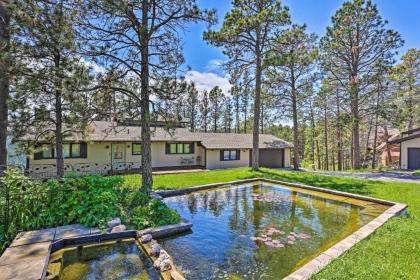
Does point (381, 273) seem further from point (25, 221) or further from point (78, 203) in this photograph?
point (25, 221)

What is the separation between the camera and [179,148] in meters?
19.8

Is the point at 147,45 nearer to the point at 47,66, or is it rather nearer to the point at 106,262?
the point at 47,66

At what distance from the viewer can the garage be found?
60.2 ft

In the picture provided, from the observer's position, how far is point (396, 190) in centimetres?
983

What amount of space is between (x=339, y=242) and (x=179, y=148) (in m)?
15.7

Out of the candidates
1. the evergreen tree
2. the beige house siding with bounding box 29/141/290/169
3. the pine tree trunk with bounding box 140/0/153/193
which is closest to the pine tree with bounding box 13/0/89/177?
the evergreen tree

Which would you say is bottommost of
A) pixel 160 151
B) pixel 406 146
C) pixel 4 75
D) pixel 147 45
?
pixel 160 151

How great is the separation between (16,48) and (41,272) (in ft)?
26.8

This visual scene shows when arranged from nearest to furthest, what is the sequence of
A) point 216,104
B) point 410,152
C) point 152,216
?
1. point 152,216
2. point 410,152
3. point 216,104

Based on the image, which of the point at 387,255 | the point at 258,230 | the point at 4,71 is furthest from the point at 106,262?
the point at 4,71

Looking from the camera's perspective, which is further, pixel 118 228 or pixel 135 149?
pixel 135 149

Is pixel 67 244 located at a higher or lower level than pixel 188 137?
lower

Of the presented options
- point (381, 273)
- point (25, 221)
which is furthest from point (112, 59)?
point (381, 273)

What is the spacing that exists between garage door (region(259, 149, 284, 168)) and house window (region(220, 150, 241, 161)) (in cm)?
241
